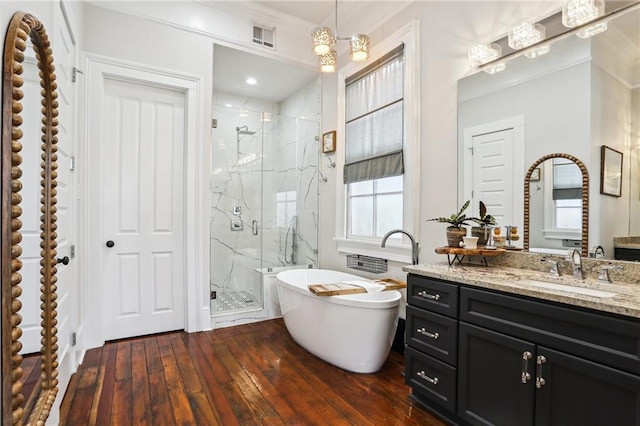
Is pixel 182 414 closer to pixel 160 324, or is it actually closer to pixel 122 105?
pixel 160 324

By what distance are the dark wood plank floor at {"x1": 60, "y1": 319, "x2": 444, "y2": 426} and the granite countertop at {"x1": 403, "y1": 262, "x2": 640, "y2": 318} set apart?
853 mm

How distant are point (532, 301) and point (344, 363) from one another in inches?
57.8

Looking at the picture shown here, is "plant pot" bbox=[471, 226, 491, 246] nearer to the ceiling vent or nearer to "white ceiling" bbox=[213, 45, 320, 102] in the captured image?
"white ceiling" bbox=[213, 45, 320, 102]

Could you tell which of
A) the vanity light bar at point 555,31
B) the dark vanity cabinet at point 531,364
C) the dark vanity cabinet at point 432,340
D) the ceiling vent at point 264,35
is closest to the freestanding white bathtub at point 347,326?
the dark vanity cabinet at point 432,340

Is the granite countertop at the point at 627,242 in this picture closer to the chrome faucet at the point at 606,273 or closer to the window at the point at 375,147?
the chrome faucet at the point at 606,273

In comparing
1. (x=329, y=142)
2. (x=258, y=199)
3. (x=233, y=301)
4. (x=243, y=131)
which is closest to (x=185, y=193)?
(x=258, y=199)

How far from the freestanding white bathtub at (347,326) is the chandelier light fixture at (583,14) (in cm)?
198

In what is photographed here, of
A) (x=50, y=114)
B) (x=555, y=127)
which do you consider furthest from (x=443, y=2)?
(x=50, y=114)

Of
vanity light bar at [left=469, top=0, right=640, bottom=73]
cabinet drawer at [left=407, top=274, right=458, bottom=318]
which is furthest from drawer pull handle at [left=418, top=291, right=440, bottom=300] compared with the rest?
vanity light bar at [left=469, top=0, right=640, bottom=73]

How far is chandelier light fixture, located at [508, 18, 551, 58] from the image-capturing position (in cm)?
203

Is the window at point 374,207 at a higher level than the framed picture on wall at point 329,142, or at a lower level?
lower

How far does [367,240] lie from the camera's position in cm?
340

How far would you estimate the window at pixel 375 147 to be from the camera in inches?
119

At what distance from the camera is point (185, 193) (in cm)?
330
